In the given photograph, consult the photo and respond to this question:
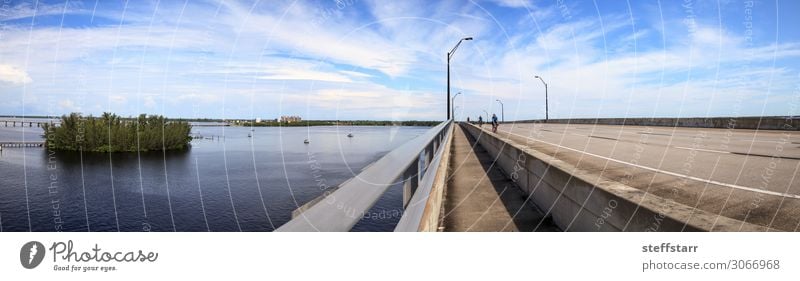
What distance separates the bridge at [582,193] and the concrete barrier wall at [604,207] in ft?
0.04

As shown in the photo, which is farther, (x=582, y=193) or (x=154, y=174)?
(x=154, y=174)

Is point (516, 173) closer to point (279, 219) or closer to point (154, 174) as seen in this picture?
point (279, 219)

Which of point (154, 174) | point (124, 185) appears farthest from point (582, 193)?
point (154, 174)

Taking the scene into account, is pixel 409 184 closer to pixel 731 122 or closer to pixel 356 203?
pixel 356 203

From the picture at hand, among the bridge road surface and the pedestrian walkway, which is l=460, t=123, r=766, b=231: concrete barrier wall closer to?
the pedestrian walkway

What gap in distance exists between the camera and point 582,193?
549cm

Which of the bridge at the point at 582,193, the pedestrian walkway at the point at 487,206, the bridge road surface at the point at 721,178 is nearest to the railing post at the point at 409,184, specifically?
the bridge at the point at 582,193

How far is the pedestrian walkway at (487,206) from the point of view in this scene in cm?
704

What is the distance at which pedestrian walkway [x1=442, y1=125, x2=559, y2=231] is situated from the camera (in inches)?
277

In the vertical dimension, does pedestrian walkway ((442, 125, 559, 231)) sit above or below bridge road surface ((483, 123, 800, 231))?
below

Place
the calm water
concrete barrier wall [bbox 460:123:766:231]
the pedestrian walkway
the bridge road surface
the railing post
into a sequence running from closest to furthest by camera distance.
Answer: concrete barrier wall [bbox 460:123:766:231]
the railing post
the bridge road surface
the pedestrian walkway
the calm water

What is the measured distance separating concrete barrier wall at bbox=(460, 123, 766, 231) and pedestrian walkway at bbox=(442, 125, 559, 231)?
0.33 m

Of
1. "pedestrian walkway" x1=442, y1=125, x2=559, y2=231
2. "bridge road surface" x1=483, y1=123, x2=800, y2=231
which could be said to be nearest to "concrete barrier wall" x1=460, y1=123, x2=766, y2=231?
"pedestrian walkway" x1=442, y1=125, x2=559, y2=231
